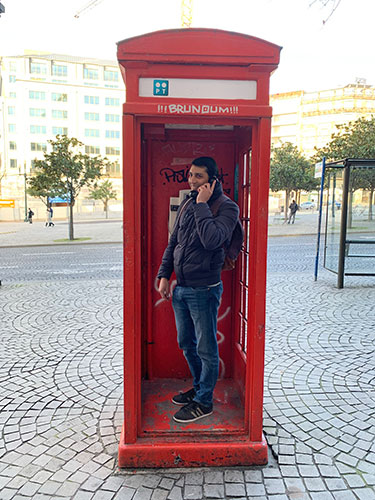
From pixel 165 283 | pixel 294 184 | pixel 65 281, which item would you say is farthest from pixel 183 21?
pixel 165 283

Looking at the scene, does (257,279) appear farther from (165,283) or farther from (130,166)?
(130,166)

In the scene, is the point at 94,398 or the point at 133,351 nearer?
the point at 133,351

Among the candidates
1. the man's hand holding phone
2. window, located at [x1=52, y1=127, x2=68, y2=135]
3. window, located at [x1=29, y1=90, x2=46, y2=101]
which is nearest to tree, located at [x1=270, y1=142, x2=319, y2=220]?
the man's hand holding phone

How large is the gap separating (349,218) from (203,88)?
6859mm

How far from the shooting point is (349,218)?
Result: 8398 millimetres

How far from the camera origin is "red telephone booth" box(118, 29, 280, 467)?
91.8 inches

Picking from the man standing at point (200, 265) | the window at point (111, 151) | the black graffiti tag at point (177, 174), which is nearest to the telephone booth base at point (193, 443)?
the man standing at point (200, 265)

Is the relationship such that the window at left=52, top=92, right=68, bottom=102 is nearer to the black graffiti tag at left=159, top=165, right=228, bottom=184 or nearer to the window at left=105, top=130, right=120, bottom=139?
the window at left=105, top=130, right=120, bottom=139

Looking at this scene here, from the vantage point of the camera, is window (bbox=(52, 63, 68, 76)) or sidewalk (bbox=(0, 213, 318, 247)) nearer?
sidewalk (bbox=(0, 213, 318, 247))

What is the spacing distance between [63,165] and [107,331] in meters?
15.1

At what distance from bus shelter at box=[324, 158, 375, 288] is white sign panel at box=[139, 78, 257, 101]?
5.41 meters

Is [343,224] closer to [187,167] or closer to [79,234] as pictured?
[187,167]

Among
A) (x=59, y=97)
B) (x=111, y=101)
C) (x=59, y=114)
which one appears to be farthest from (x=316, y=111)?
(x=59, y=114)

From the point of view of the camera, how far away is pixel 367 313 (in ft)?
20.0
